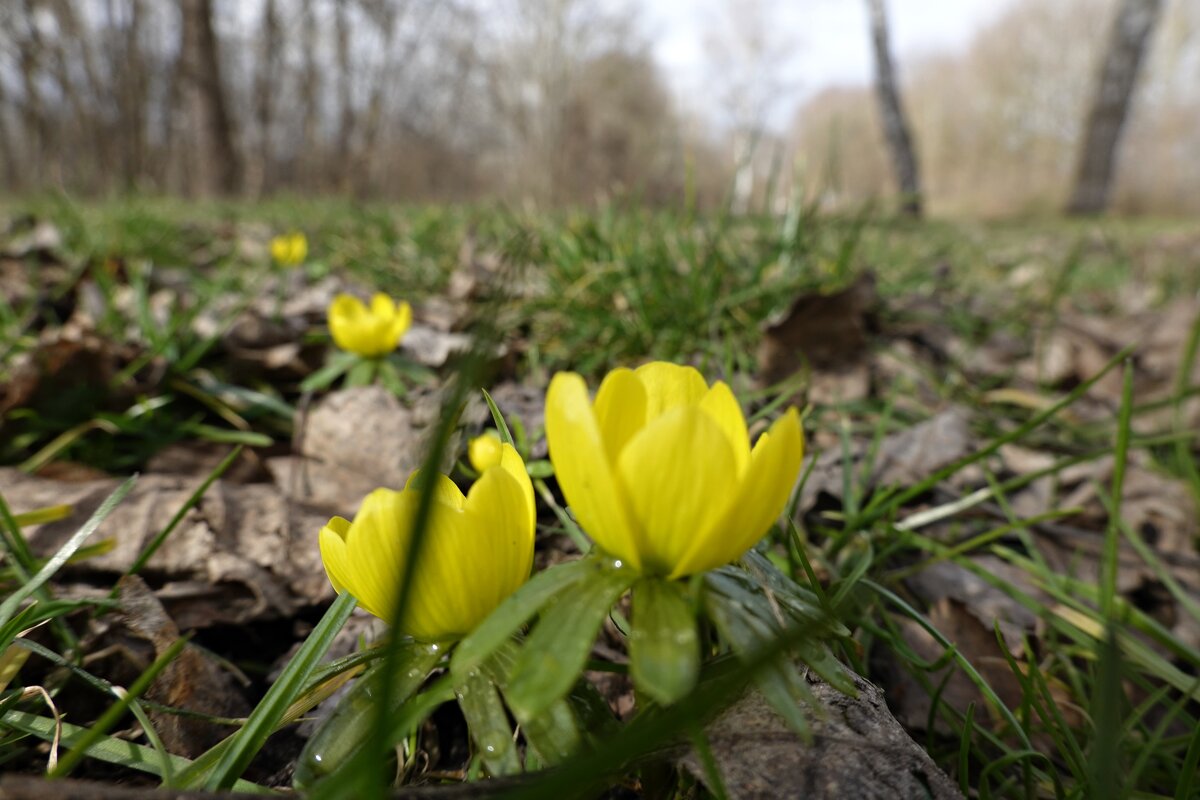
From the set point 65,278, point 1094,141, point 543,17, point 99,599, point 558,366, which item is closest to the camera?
point 99,599

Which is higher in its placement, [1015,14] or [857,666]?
[1015,14]

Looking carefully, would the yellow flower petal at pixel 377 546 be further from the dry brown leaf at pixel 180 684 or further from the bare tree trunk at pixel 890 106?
the bare tree trunk at pixel 890 106

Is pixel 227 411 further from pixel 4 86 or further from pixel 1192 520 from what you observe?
pixel 4 86

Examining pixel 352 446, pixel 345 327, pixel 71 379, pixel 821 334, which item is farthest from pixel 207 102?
pixel 821 334

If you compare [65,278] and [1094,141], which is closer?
[65,278]

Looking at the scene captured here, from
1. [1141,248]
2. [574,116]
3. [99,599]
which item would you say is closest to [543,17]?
[574,116]
